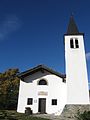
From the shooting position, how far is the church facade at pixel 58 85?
2163cm

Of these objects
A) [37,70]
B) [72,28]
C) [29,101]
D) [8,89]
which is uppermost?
[72,28]

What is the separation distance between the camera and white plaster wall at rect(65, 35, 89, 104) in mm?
21172

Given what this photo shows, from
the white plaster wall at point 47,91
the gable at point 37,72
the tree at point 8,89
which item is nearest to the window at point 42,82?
the white plaster wall at point 47,91

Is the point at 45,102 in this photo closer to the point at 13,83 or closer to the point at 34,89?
the point at 34,89

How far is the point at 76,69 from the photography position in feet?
74.1

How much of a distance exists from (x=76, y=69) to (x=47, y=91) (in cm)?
495

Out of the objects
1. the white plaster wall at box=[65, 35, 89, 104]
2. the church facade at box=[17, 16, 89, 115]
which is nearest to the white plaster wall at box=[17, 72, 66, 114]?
the church facade at box=[17, 16, 89, 115]

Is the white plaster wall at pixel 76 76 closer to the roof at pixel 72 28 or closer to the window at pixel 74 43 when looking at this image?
the window at pixel 74 43

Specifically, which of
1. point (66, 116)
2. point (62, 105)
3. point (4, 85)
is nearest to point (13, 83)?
point (4, 85)

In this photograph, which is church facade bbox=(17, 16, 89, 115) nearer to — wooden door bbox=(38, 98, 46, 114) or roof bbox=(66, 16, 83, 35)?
wooden door bbox=(38, 98, 46, 114)

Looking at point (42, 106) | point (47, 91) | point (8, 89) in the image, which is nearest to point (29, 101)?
point (42, 106)

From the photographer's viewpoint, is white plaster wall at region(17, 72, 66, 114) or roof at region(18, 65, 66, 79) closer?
white plaster wall at region(17, 72, 66, 114)

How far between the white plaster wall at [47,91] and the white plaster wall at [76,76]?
1910 millimetres

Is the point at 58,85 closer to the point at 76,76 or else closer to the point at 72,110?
the point at 76,76
